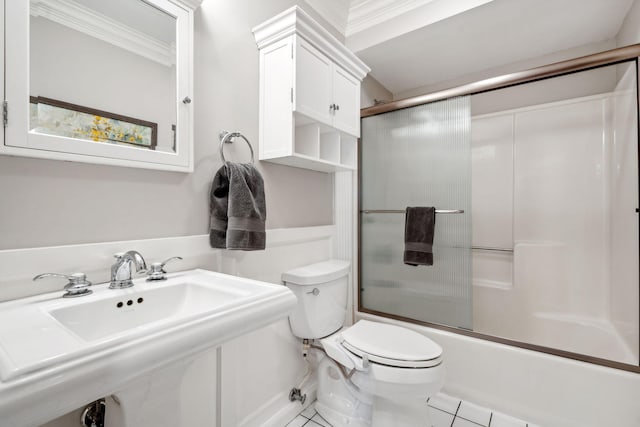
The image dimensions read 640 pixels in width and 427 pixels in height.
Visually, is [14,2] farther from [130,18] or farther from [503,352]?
[503,352]

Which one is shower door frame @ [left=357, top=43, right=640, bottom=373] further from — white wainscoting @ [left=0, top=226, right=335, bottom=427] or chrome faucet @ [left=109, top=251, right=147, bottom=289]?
chrome faucet @ [left=109, top=251, right=147, bottom=289]

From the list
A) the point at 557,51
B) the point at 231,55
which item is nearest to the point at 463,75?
the point at 557,51

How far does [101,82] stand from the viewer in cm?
91

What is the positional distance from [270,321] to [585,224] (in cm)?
238

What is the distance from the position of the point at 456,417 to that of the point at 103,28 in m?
2.26

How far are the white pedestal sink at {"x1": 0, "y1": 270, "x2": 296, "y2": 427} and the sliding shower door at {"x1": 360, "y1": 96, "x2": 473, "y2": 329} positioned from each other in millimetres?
1291

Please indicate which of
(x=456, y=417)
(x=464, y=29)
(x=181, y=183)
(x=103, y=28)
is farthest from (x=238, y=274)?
(x=464, y=29)

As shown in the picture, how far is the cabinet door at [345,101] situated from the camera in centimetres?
160

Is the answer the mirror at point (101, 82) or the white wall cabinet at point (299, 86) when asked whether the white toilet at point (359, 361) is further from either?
A: the mirror at point (101, 82)

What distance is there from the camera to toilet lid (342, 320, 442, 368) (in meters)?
1.25

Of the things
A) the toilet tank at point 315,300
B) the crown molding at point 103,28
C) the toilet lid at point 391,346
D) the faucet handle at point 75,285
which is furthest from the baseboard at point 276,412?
the crown molding at point 103,28

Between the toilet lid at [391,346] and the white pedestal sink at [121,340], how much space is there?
66cm

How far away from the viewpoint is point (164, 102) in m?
1.06

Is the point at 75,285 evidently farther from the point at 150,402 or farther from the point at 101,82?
the point at 101,82
